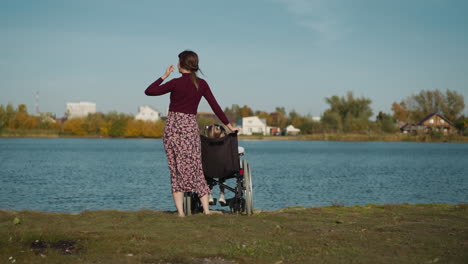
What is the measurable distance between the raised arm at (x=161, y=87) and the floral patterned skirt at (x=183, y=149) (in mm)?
366

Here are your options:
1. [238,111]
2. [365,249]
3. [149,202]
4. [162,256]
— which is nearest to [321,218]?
[365,249]

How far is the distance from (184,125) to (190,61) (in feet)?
2.89

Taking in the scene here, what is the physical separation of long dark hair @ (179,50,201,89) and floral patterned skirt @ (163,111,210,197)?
1.75 feet

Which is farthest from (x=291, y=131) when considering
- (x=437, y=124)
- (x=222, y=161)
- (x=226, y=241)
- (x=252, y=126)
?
(x=226, y=241)

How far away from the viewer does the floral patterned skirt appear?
285 inches

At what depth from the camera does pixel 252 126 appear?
14688 centimetres

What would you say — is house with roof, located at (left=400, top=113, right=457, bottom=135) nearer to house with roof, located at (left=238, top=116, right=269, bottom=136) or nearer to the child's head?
house with roof, located at (left=238, top=116, right=269, bottom=136)

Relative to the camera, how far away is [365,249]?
5156 mm

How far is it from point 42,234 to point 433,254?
388cm

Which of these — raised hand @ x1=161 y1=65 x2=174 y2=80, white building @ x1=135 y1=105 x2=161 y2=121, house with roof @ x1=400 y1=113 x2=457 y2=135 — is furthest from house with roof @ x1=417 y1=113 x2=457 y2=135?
raised hand @ x1=161 y1=65 x2=174 y2=80

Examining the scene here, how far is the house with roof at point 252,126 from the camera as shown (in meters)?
146

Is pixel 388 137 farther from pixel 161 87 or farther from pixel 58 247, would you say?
pixel 58 247

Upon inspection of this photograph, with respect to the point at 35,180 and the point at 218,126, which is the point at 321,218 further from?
the point at 35,180

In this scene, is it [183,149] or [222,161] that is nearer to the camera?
[183,149]
